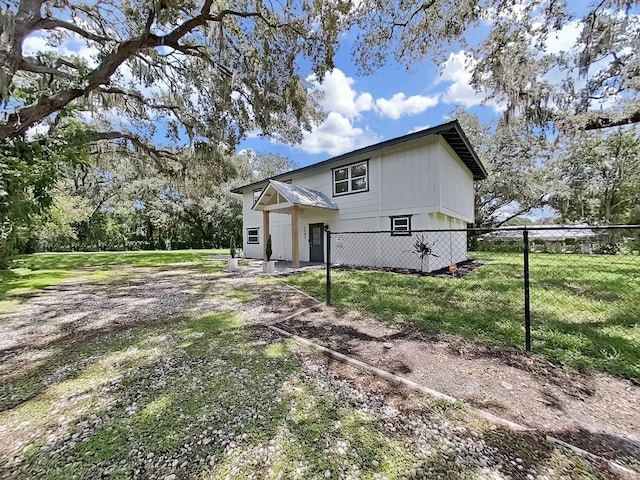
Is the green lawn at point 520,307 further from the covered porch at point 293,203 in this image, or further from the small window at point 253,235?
the small window at point 253,235

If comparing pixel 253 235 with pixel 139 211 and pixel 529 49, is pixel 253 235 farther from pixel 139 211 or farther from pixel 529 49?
pixel 139 211

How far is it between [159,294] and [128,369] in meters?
4.35

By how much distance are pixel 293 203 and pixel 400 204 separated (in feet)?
12.7

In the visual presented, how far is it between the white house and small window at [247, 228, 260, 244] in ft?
8.37

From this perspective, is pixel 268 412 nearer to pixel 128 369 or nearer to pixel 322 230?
pixel 128 369

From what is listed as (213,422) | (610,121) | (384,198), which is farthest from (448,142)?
(213,422)

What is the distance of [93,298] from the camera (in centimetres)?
662

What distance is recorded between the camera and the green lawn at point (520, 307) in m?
3.51

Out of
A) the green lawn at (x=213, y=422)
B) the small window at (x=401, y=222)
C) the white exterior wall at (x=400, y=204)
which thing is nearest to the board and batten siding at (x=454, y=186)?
the white exterior wall at (x=400, y=204)

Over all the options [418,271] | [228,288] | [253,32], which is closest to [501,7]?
[253,32]

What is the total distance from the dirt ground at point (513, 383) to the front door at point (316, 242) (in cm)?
857

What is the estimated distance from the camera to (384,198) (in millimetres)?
10641

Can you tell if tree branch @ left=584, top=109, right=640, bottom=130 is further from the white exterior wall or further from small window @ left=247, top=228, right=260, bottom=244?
small window @ left=247, top=228, right=260, bottom=244

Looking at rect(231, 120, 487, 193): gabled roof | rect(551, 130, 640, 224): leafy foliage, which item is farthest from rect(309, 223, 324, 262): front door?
rect(551, 130, 640, 224): leafy foliage
